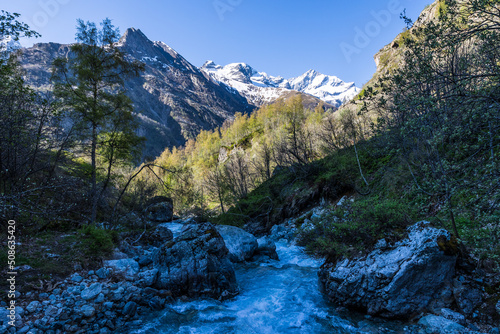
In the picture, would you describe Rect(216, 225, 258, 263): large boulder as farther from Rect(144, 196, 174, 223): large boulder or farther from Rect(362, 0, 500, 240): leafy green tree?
Rect(144, 196, 174, 223): large boulder

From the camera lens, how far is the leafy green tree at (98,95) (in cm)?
1184

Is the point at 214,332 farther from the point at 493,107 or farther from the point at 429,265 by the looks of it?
the point at 493,107

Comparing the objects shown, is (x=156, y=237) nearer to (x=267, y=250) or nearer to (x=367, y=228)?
(x=267, y=250)

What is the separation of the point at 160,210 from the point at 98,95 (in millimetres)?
19354

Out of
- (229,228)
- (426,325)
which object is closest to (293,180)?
(229,228)

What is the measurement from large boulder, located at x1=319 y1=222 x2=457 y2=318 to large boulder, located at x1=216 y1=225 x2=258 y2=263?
21.7ft

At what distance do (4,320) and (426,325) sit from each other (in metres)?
9.44

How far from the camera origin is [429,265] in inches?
215

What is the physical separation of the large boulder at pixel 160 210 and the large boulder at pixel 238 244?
1751 cm

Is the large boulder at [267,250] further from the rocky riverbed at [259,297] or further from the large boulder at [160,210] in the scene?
the large boulder at [160,210]

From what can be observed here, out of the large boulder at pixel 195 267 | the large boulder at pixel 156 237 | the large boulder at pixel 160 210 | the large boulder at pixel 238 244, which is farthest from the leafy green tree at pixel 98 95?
the large boulder at pixel 160 210

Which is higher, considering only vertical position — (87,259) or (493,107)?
(493,107)

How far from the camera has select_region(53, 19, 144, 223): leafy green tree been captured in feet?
38.8

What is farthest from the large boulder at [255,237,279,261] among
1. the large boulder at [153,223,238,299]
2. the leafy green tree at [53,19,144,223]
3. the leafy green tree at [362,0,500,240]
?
the leafy green tree at [53,19,144,223]
